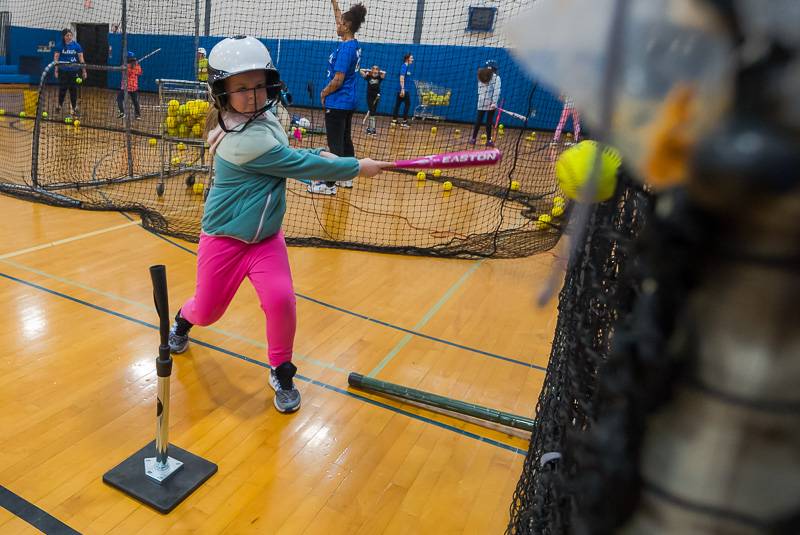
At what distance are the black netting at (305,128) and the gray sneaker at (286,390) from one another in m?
1.61

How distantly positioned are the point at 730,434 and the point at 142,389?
272cm

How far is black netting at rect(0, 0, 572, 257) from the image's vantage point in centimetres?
558

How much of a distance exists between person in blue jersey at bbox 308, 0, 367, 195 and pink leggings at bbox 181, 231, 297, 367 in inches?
Result: 153

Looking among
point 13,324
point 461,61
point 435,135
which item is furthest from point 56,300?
point 461,61

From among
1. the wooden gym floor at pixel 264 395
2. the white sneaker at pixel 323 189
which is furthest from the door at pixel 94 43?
the wooden gym floor at pixel 264 395

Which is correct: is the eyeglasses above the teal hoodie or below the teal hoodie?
above

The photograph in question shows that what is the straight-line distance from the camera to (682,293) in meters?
0.40

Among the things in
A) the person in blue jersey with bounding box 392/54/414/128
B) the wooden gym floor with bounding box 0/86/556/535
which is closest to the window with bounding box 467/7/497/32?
the person in blue jersey with bounding box 392/54/414/128

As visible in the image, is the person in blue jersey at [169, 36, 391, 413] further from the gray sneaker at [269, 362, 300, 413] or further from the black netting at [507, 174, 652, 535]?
the black netting at [507, 174, 652, 535]

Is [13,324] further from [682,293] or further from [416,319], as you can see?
[682,293]

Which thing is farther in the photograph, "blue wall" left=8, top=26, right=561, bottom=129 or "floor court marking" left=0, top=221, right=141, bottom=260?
"blue wall" left=8, top=26, right=561, bottom=129

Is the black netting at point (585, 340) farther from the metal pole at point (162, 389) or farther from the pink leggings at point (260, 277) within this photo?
the pink leggings at point (260, 277)

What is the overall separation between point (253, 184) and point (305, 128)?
7.37 meters

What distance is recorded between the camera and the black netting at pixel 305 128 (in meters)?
5.58
